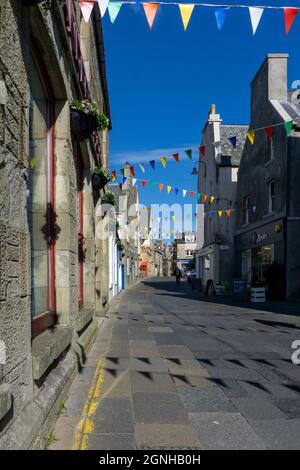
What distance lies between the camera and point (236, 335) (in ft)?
29.6

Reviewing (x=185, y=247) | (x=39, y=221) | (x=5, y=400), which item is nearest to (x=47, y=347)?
(x=5, y=400)

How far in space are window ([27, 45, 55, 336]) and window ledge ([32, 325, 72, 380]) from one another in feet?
0.44

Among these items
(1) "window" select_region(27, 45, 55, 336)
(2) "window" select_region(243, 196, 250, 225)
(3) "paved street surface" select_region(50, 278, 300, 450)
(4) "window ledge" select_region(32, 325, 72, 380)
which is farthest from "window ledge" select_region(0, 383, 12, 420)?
(2) "window" select_region(243, 196, 250, 225)

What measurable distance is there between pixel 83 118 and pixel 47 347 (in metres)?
3.26

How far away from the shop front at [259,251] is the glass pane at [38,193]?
15008 millimetres

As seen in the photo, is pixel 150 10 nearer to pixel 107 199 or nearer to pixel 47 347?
pixel 47 347

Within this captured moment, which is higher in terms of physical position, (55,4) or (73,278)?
(55,4)

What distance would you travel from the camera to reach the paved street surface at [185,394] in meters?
3.59

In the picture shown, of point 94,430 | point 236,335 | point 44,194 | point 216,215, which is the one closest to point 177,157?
point 236,335

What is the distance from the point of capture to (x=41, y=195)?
16.0 ft

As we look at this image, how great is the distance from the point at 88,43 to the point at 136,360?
6321 mm

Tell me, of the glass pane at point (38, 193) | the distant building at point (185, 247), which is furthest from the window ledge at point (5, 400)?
the distant building at point (185, 247)

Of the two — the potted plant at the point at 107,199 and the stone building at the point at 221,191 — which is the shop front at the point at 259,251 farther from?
the potted plant at the point at 107,199
